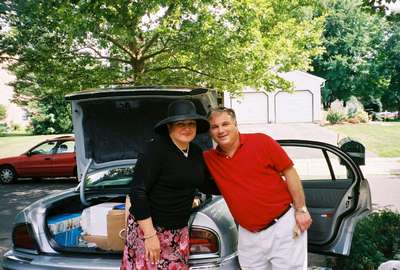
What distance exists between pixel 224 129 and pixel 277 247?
0.86 metres

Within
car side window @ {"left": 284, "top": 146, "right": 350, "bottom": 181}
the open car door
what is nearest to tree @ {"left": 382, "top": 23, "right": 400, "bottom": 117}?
car side window @ {"left": 284, "top": 146, "right": 350, "bottom": 181}

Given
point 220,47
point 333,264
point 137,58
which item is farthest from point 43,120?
point 333,264

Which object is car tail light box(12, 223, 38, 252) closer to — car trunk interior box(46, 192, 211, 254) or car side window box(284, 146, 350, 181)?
car trunk interior box(46, 192, 211, 254)

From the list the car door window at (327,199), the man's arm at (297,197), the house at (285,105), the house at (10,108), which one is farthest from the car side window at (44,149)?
the house at (10,108)

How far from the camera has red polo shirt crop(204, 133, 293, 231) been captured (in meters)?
2.86

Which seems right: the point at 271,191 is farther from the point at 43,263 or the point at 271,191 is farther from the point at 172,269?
the point at 43,263

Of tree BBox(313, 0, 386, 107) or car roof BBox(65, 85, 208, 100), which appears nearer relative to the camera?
car roof BBox(65, 85, 208, 100)

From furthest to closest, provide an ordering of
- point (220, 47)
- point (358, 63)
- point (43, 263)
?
point (358, 63)
point (220, 47)
point (43, 263)

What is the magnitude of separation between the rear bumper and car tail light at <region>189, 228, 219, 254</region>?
0.31 ft

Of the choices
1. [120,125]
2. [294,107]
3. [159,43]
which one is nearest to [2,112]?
[294,107]

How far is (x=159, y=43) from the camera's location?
1154 cm

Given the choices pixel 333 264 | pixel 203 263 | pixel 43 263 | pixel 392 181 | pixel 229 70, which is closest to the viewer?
pixel 203 263

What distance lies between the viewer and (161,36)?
10070 millimetres

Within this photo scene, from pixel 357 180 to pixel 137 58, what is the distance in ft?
26.3
